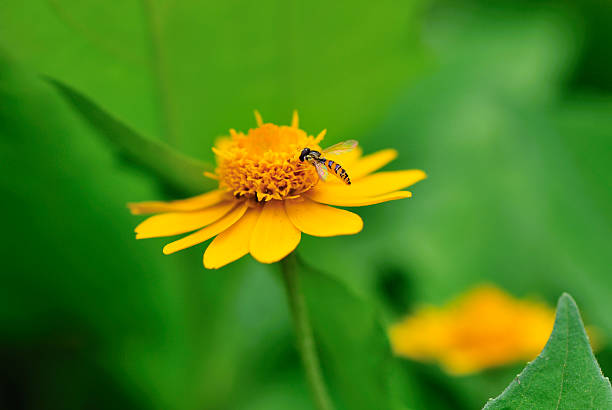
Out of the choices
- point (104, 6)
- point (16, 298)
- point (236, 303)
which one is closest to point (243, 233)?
point (104, 6)

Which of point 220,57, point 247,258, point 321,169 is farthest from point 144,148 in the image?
point 247,258

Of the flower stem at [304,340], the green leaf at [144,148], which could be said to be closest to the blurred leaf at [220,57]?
the green leaf at [144,148]

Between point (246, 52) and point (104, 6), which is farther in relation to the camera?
point (246, 52)

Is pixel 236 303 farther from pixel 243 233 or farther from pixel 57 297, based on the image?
pixel 243 233

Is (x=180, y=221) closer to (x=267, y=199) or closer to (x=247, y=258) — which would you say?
(x=267, y=199)

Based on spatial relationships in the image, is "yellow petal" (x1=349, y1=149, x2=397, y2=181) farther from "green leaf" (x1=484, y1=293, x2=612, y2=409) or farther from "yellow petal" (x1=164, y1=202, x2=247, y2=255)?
"green leaf" (x1=484, y1=293, x2=612, y2=409)

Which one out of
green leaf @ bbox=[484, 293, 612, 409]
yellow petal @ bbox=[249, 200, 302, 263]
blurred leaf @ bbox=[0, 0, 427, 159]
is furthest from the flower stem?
blurred leaf @ bbox=[0, 0, 427, 159]

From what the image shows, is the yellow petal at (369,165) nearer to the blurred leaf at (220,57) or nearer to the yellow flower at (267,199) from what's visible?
the yellow flower at (267,199)
